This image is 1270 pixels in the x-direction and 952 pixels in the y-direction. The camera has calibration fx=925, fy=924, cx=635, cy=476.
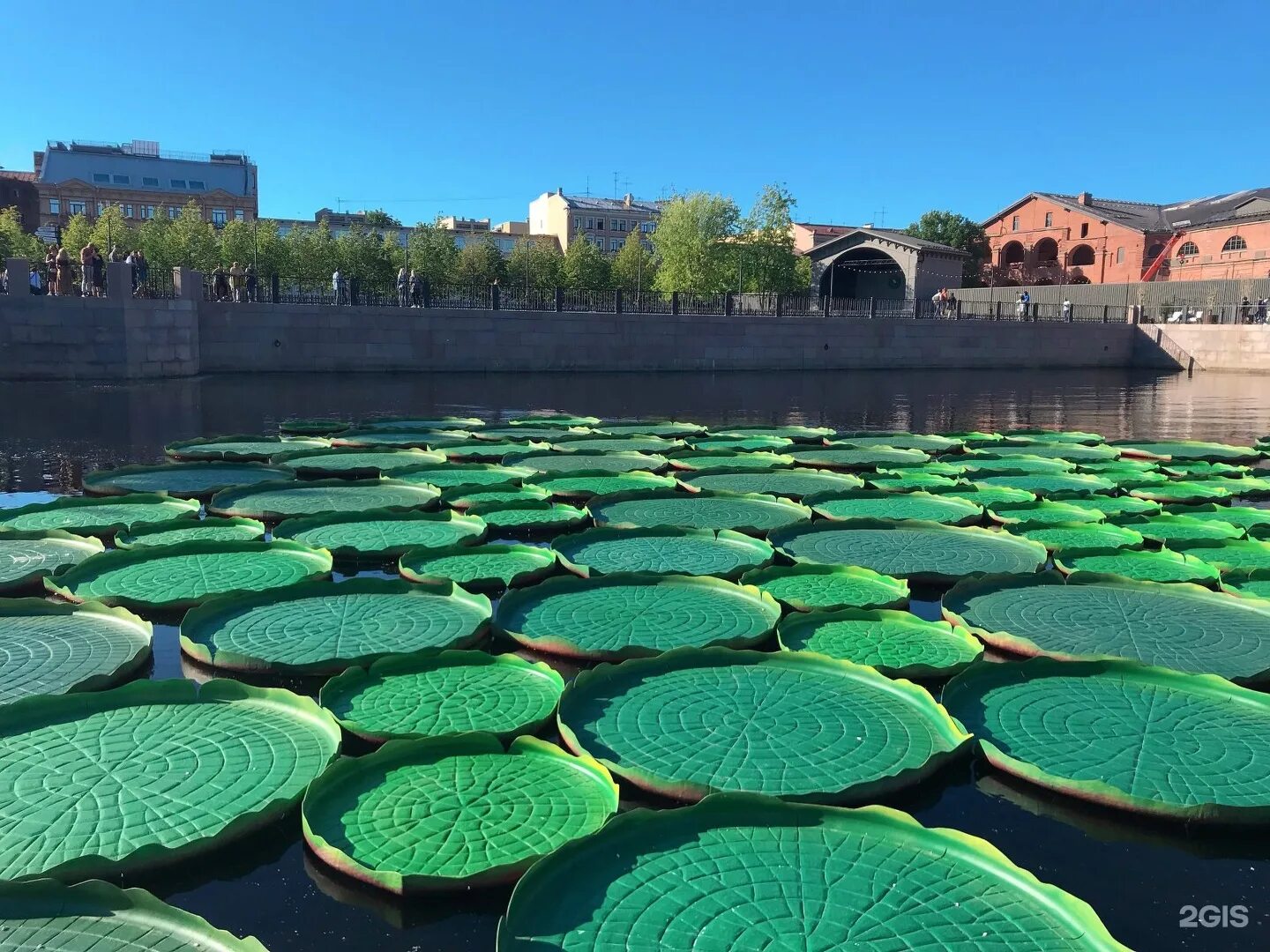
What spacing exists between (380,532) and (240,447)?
4.31 m

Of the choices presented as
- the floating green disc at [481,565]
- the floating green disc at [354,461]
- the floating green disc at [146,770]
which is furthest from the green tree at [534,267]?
the floating green disc at [146,770]

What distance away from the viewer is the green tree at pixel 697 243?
55.7 m

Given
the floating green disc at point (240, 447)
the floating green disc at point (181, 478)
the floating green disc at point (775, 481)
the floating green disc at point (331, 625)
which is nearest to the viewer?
the floating green disc at point (331, 625)

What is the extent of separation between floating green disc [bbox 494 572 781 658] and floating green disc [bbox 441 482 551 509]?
6.84 feet

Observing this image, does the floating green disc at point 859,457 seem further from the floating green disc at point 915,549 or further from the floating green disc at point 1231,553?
the floating green disc at point 1231,553

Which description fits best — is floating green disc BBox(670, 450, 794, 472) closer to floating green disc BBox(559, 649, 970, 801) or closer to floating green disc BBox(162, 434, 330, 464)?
floating green disc BBox(162, 434, 330, 464)

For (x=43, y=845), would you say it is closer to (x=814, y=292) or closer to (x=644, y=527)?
(x=644, y=527)

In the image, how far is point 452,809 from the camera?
8.61 ft

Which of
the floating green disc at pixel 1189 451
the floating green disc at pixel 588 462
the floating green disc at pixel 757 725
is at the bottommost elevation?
the floating green disc at pixel 757 725

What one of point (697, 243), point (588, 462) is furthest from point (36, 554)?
point (697, 243)

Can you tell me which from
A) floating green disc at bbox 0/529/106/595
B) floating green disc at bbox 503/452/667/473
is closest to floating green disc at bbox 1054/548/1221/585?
floating green disc at bbox 503/452/667/473

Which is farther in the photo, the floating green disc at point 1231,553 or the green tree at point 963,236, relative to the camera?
the green tree at point 963,236

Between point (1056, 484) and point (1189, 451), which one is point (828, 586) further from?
point (1189, 451)

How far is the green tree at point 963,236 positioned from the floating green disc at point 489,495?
70771 millimetres
